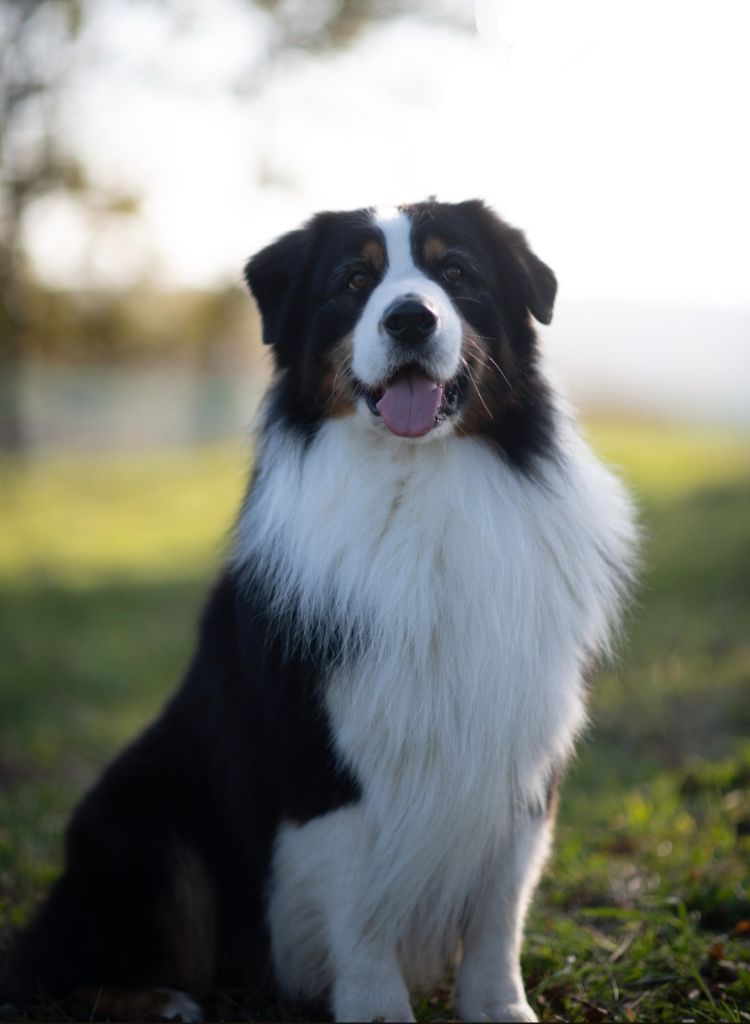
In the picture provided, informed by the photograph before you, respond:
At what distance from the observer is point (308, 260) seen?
3.48 meters

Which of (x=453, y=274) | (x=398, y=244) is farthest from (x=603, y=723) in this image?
(x=398, y=244)

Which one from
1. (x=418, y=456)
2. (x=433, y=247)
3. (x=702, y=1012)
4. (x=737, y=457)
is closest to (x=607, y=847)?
(x=702, y=1012)

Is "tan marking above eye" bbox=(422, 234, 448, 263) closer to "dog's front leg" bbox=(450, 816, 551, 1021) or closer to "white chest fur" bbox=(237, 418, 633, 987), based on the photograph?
"white chest fur" bbox=(237, 418, 633, 987)

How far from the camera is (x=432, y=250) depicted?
128 inches

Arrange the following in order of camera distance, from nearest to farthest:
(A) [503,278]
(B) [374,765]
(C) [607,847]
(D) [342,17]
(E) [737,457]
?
(B) [374,765], (A) [503,278], (C) [607,847], (D) [342,17], (E) [737,457]

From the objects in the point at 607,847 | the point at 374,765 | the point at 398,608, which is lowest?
the point at 607,847

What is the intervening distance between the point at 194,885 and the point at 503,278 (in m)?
2.15

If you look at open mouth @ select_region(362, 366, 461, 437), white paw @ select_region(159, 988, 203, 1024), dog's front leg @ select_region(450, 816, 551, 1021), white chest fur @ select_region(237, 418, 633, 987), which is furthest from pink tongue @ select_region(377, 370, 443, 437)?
white paw @ select_region(159, 988, 203, 1024)

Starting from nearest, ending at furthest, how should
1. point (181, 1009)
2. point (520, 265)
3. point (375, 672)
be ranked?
1. point (375, 672)
2. point (181, 1009)
3. point (520, 265)

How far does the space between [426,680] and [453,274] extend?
1.23 metres

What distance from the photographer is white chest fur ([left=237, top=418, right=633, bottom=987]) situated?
3025 mm

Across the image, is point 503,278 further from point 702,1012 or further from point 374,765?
point 702,1012

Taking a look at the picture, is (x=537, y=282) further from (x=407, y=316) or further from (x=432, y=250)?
(x=407, y=316)

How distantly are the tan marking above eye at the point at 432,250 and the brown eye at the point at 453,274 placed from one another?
43 millimetres
